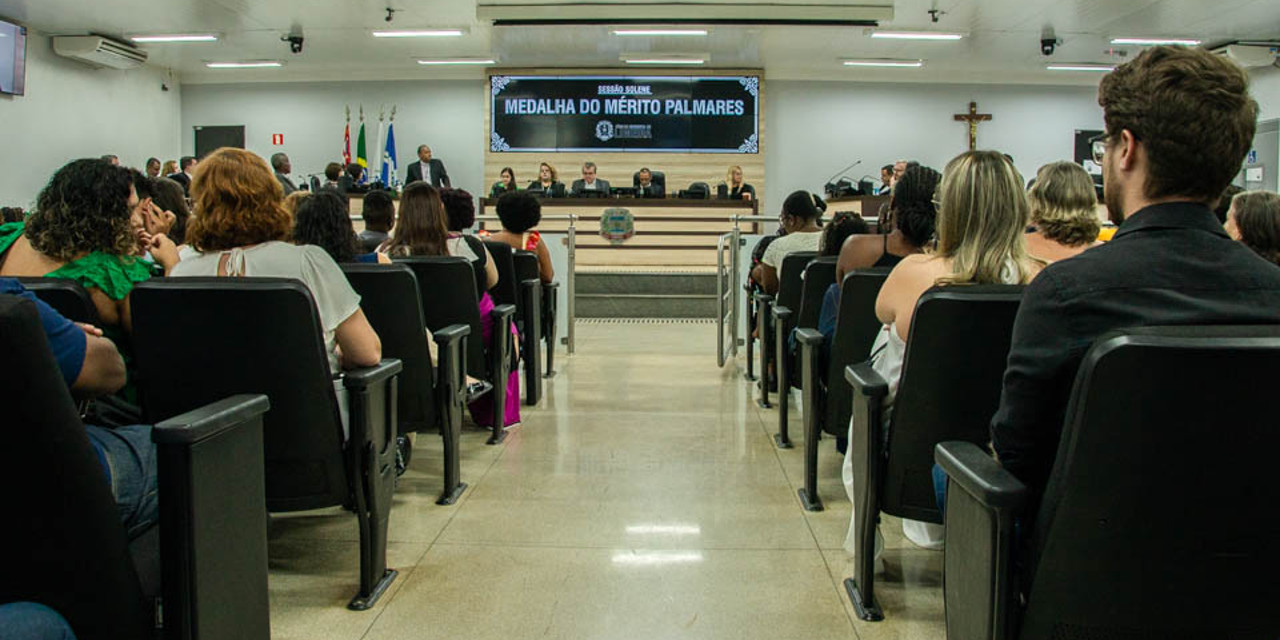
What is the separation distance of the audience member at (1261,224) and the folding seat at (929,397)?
1.42m

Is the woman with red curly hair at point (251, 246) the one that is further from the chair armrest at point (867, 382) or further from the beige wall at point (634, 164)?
the beige wall at point (634, 164)

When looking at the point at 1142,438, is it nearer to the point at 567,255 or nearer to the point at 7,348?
the point at 7,348

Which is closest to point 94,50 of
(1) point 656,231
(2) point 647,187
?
(2) point 647,187

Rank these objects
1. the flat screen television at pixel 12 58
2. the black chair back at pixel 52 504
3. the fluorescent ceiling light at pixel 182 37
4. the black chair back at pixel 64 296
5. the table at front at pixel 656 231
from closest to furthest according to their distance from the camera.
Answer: the black chair back at pixel 52 504 < the black chair back at pixel 64 296 < the flat screen television at pixel 12 58 < the table at front at pixel 656 231 < the fluorescent ceiling light at pixel 182 37

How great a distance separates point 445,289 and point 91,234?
1233 millimetres

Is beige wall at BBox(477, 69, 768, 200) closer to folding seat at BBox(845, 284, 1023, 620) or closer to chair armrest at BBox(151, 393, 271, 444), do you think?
folding seat at BBox(845, 284, 1023, 620)

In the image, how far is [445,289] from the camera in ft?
10.1

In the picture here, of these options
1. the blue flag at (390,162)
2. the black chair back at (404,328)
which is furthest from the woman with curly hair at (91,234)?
the blue flag at (390,162)

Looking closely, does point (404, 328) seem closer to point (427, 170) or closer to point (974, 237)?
point (974, 237)

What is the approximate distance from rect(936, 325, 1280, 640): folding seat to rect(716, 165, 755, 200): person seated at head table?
8907 millimetres

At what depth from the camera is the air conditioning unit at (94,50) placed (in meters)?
10.1


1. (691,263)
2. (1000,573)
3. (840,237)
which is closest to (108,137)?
(691,263)

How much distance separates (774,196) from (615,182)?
2349 mm

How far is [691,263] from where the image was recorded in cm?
958
